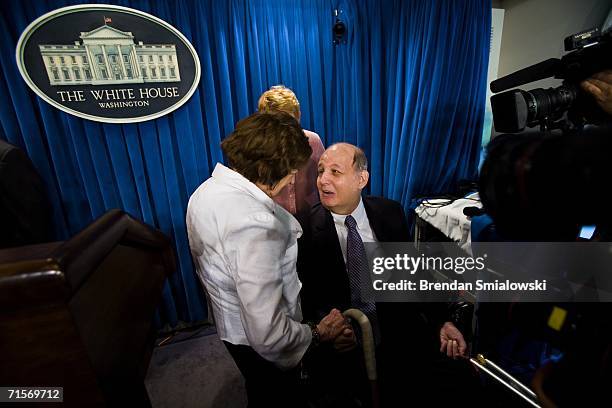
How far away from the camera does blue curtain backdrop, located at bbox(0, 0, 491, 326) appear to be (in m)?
1.87

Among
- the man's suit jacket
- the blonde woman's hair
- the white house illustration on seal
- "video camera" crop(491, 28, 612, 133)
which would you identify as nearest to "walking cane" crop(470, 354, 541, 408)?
the man's suit jacket

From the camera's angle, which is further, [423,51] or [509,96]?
[423,51]

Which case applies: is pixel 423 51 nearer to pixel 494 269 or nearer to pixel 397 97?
pixel 397 97

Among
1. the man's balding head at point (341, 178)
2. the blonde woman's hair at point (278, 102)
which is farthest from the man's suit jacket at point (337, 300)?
the blonde woman's hair at point (278, 102)

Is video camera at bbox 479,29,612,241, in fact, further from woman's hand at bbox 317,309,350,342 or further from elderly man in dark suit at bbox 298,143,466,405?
elderly man in dark suit at bbox 298,143,466,405

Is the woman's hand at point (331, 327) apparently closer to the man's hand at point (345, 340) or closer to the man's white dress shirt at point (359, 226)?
the man's hand at point (345, 340)

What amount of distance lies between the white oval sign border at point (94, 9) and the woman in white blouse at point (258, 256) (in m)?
1.24

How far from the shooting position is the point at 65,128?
1850 mm

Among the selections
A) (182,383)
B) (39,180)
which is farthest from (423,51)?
(182,383)

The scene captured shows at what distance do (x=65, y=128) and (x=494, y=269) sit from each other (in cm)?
273

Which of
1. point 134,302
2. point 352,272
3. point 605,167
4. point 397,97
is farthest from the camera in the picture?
point 397,97

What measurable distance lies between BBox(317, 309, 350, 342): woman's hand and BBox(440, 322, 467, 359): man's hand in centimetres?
64

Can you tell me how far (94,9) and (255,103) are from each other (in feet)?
3.63

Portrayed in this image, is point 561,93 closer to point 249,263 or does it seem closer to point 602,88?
point 602,88
